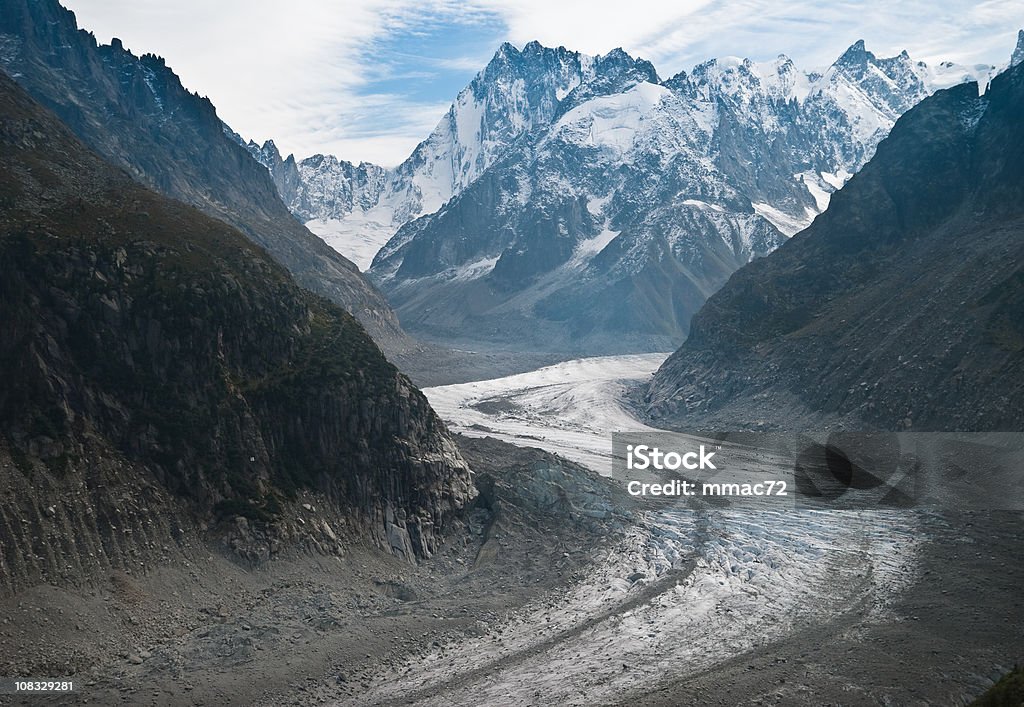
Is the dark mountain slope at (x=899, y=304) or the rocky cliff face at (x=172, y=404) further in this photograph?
the dark mountain slope at (x=899, y=304)

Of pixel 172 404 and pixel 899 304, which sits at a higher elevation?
pixel 899 304

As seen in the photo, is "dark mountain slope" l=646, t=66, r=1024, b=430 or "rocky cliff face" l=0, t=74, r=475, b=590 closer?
"rocky cliff face" l=0, t=74, r=475, b=590

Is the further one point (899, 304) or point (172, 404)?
point (899, 304)
